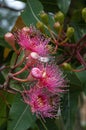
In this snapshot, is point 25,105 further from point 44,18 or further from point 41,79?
point 44,18

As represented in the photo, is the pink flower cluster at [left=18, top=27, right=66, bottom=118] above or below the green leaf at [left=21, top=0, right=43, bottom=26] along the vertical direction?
below

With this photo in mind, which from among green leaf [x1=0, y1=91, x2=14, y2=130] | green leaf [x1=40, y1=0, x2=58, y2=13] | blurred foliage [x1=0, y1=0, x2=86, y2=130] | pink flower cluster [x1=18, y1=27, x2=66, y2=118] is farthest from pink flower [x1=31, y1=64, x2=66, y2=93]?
green leaf [x1=40, y1=0, x2=58, y2=13]

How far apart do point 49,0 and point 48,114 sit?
662 mm

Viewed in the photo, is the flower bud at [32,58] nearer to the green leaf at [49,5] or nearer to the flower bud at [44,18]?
the flower bud at [44,18]

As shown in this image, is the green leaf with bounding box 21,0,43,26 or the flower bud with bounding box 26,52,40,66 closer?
the flower bud with bounding box 26,52,40,66

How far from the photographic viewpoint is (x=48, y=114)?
5.35 ft

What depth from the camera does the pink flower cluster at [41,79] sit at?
154 centimetres

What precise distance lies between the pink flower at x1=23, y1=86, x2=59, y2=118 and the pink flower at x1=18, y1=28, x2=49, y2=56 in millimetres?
145

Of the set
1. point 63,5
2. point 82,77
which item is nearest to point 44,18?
point 63,5

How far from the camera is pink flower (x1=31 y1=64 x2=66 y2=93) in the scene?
1526mm

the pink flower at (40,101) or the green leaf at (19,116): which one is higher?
the pink flower at (40,101)

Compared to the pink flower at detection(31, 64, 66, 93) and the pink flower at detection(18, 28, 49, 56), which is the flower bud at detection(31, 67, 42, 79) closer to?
the pink flower at detection(31, 64, 66, 93)

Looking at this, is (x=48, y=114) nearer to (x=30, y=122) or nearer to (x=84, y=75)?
(x=30, y=122)

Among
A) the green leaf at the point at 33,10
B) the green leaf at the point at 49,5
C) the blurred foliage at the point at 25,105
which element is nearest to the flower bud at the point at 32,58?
the blurred foliage at the point at 25,105
